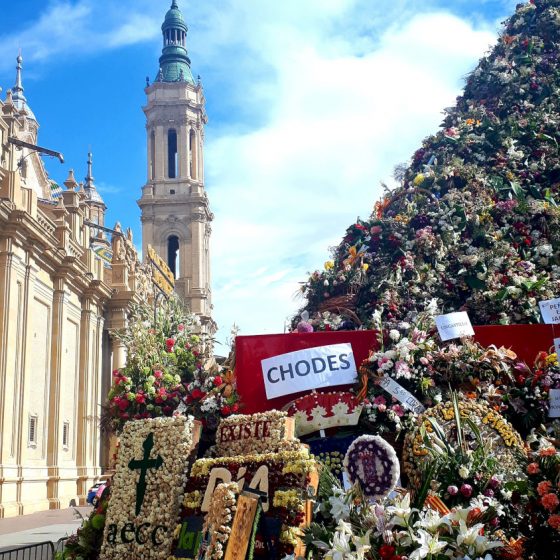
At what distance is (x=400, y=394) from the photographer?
7.68m

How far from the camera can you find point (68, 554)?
23.7ft

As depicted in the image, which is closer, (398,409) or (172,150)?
(398,409)

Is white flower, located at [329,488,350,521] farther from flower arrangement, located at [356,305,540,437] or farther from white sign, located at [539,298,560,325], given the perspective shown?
white sign, located at [539,298,560,325]

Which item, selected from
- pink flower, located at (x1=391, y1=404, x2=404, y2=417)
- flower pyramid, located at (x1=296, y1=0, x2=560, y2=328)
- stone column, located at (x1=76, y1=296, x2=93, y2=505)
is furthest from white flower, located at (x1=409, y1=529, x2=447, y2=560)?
stone column, located at (x1=76, y1=296, x2=93, y2=505)

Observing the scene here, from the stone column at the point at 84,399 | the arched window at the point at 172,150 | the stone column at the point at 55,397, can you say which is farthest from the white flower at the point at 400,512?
the arched window at the point at 172,150

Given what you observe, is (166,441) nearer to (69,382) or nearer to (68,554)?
(68,554)

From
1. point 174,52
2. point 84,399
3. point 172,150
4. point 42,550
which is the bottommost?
point 42,550

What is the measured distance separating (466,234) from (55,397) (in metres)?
23.3

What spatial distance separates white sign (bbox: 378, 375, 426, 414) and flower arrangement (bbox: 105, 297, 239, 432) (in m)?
1.60

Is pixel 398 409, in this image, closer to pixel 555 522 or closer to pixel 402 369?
pixel 402 369

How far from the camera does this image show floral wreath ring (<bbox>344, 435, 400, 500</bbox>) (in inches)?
228

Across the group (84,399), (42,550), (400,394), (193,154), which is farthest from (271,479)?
(193,154)

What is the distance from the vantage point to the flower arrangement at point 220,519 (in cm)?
536

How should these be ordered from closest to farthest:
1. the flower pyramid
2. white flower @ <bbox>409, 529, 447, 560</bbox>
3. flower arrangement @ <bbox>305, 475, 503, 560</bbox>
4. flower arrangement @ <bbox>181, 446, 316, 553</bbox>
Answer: white flower @ <bbox>409, 529, 447, 560</bbox> < flower arrangement @ <bbox>305, 475, 503, 560</bbox> < flower arrangement @ <bbox>181, 446, 316, 553</bbox> < the flower pyramid
